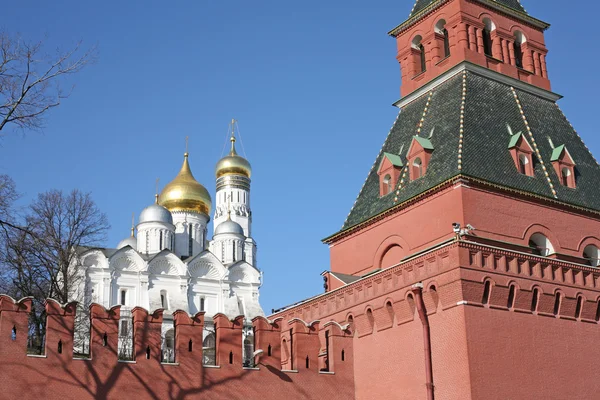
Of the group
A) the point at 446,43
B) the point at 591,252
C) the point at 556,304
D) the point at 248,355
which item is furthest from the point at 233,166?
the point at 556,304

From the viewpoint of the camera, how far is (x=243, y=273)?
5291 cm

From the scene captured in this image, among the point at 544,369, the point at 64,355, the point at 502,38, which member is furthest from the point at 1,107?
the point at 502,38

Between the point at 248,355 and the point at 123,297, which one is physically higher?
the point at 123,297

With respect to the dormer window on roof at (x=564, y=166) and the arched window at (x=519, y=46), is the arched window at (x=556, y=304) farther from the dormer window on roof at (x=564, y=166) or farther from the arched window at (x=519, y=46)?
the arched window at (x=519, y=46)

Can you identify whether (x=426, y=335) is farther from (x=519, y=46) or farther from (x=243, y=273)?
(x=243, y=273)

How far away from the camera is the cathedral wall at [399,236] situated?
2003cm

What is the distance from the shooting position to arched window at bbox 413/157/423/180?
71.3ft

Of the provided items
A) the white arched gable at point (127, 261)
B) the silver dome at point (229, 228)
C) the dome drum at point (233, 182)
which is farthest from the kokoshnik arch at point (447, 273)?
the dome drum at point (233, 182)

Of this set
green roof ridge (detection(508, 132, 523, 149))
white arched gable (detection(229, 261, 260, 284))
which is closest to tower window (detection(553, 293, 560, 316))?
green roof ridge (detection(508, 132, 523, 149))

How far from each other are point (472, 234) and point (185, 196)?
132 feet

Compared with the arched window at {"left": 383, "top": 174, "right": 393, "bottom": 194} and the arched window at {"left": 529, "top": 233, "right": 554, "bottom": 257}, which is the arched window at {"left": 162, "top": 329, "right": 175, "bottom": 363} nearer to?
the arched window at {"left": 383, "top": 174, "right": 393, "bottom": 194}

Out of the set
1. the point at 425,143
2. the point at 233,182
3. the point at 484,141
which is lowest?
the point at 484,141

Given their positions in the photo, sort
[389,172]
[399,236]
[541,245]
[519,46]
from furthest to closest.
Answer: [519,46] → [389,172] → [399,236] → [541,245]

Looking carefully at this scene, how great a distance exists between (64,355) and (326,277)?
8222 millimetres
